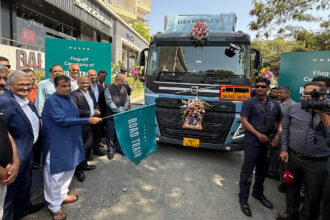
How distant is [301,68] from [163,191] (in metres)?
4.63

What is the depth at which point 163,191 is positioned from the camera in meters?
2.90

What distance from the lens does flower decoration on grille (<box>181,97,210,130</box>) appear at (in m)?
3.71

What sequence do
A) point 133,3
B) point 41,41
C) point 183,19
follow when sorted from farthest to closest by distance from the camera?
1. point 133,3
2. point 41,41
3. point 183,19

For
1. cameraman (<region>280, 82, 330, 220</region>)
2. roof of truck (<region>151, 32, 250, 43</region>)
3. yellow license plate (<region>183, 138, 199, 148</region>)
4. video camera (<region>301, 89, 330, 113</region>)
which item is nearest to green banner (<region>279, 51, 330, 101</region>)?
roof of truck (<region>151, 32, 250, 43</region>)

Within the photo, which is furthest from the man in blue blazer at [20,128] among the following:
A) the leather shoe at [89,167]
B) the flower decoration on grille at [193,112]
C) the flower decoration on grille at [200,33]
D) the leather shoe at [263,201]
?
the flower decoration on grille at [200,33]

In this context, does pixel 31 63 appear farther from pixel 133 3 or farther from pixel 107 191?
pixel 133 3

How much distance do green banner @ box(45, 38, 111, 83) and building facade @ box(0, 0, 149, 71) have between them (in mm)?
7034

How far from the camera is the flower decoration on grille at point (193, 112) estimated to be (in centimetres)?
371

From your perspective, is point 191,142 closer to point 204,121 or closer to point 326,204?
point 204,121

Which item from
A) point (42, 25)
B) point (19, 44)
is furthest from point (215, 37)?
point (42, 25)

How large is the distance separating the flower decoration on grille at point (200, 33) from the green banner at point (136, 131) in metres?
2.01

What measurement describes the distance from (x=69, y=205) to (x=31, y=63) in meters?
11.3

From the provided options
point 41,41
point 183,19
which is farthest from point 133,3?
point 183,19

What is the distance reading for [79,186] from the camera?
115 inches
